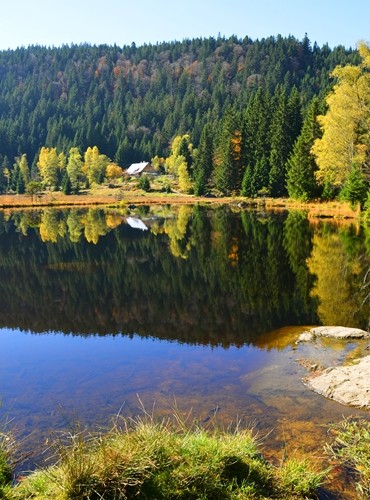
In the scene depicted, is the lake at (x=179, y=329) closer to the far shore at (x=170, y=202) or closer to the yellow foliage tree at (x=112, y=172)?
the far shore at (x=170, y=202)

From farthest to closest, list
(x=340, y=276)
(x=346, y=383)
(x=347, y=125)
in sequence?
(x=347, y=125) < (x=340, y=276) < (x=346, y=383)

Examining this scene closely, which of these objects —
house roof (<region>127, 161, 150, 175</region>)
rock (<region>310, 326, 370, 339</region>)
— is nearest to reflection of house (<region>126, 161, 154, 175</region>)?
house roof (<region>127, 161, 150, 175</region>)

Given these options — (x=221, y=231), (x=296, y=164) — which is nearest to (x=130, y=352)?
(x=221, y=231)

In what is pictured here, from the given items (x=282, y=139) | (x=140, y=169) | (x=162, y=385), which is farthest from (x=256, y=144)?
(x=162, y=385)

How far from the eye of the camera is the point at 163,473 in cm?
671

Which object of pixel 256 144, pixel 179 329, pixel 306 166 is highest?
pixel 256 144

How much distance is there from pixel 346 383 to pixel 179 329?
8016mm

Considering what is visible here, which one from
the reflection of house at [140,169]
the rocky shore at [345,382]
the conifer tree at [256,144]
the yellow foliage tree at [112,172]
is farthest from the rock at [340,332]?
the reflection of house at [140,169]

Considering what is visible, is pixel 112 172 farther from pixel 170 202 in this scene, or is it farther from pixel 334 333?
pixel 334 333

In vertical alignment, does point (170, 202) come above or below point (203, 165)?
below

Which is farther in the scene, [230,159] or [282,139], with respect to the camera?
[230,159]

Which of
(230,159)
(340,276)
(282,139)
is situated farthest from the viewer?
(230,159)

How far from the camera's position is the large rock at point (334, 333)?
53.9ft

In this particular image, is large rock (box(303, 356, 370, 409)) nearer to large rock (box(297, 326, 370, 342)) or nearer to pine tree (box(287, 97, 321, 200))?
large rock (box(297, 326, 370, 342))
